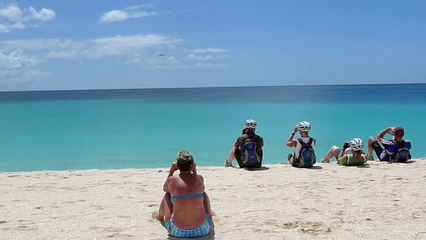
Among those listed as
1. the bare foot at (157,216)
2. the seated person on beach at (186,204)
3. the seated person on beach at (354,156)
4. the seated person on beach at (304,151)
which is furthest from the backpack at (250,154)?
the seated person on beach at (186,204)

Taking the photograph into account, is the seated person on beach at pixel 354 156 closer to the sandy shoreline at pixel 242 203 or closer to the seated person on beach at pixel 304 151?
the sandy shoreline at pixel 242 203

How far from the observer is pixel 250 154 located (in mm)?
9312

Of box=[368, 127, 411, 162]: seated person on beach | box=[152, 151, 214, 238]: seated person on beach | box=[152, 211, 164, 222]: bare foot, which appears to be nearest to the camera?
box=[152, 151, 214, 238]: seated person on beach

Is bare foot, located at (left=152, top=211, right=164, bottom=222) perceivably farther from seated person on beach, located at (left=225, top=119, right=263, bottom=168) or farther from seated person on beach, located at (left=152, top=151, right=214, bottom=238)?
seated person on beach, located at (left=225, top=119, right=263, bottom=168)

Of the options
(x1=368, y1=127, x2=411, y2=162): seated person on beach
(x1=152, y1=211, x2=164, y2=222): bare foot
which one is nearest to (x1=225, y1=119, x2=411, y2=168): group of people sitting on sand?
(x1=368, y1=127, x2=411, y2=162): seated person on beach

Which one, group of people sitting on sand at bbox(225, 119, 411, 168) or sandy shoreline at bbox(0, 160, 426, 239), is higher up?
group of people sitting on sand at bbox(225, 119, 411, 168)

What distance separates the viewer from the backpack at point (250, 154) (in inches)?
367

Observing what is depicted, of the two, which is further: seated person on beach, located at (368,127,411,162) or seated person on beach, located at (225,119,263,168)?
seated person on beach, located at (368,127,411,162)

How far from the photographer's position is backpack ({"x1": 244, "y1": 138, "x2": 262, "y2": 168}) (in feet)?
30.6

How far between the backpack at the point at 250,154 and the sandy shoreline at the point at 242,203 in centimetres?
28

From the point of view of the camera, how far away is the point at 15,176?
28.2 feet

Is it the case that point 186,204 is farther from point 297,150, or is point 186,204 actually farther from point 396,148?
point 396,148

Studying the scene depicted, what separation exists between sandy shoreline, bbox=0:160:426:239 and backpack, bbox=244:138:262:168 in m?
0.28

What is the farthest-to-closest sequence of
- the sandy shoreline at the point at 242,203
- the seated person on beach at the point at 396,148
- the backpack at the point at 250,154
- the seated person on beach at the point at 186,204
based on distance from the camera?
the seated person on beach at the point at 396,148
the backpack at the point at 250,154
the sandy shoreline at the point at 242,203
the seated person on beach at the point at 186,204
